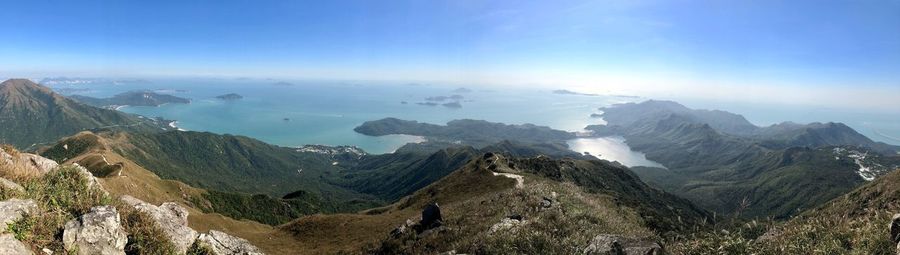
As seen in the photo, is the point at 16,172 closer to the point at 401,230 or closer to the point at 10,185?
the point at 10,185

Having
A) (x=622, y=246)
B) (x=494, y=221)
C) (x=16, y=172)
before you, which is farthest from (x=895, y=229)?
(x=16, y=172)

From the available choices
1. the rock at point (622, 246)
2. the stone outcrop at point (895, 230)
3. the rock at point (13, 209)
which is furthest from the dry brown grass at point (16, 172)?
the stone outcrop at point (895, 230)

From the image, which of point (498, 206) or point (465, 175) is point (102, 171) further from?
point (498, 206)

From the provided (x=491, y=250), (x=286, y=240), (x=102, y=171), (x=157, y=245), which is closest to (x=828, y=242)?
(x=491, y=250)

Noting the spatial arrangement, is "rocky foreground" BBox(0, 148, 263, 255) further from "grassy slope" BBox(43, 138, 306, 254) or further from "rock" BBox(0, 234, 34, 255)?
"grassy slope" BBox(43, 138, 306, 254)

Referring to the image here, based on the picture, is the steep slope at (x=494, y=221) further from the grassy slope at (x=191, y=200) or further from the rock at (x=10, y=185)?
the rock at (x=10, y=185)

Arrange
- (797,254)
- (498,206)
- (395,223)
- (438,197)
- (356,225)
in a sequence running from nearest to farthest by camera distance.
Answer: (797,254), (498,206), (395,223), (356,225), (438,197)
